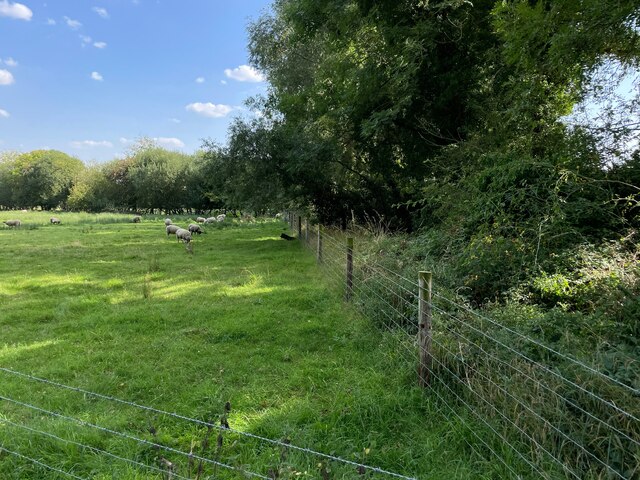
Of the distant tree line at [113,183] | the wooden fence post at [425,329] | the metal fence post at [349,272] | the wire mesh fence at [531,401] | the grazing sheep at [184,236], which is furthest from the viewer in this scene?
the distant tree line at [113,183]

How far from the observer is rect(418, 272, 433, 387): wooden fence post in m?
3.77

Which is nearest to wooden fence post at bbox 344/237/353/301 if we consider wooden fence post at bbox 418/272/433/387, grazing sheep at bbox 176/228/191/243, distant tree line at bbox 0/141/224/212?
wooden fence post at bbox 418/272/433/387

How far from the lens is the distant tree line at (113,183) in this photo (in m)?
49.0

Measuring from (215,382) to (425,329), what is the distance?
231cm

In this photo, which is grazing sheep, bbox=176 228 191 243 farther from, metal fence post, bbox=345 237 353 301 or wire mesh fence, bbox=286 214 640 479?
wire mesh fence, bbox=286 214 640 479

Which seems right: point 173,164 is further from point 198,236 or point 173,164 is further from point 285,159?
point 285,159

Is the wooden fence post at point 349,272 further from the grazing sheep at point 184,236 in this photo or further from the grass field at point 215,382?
the grazing sheep at point 184,236

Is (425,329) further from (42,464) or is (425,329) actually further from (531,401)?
(42,464)

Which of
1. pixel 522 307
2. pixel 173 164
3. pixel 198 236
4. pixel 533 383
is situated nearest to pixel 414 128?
pixel 522 307

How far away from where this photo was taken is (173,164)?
50.7m

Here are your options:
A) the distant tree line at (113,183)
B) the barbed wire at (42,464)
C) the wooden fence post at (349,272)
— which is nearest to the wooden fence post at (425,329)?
the barbed wire at (42,464)

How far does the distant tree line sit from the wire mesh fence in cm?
3731

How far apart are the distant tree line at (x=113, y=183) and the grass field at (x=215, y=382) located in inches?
1295

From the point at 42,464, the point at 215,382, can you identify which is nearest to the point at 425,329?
the point at 215,382
